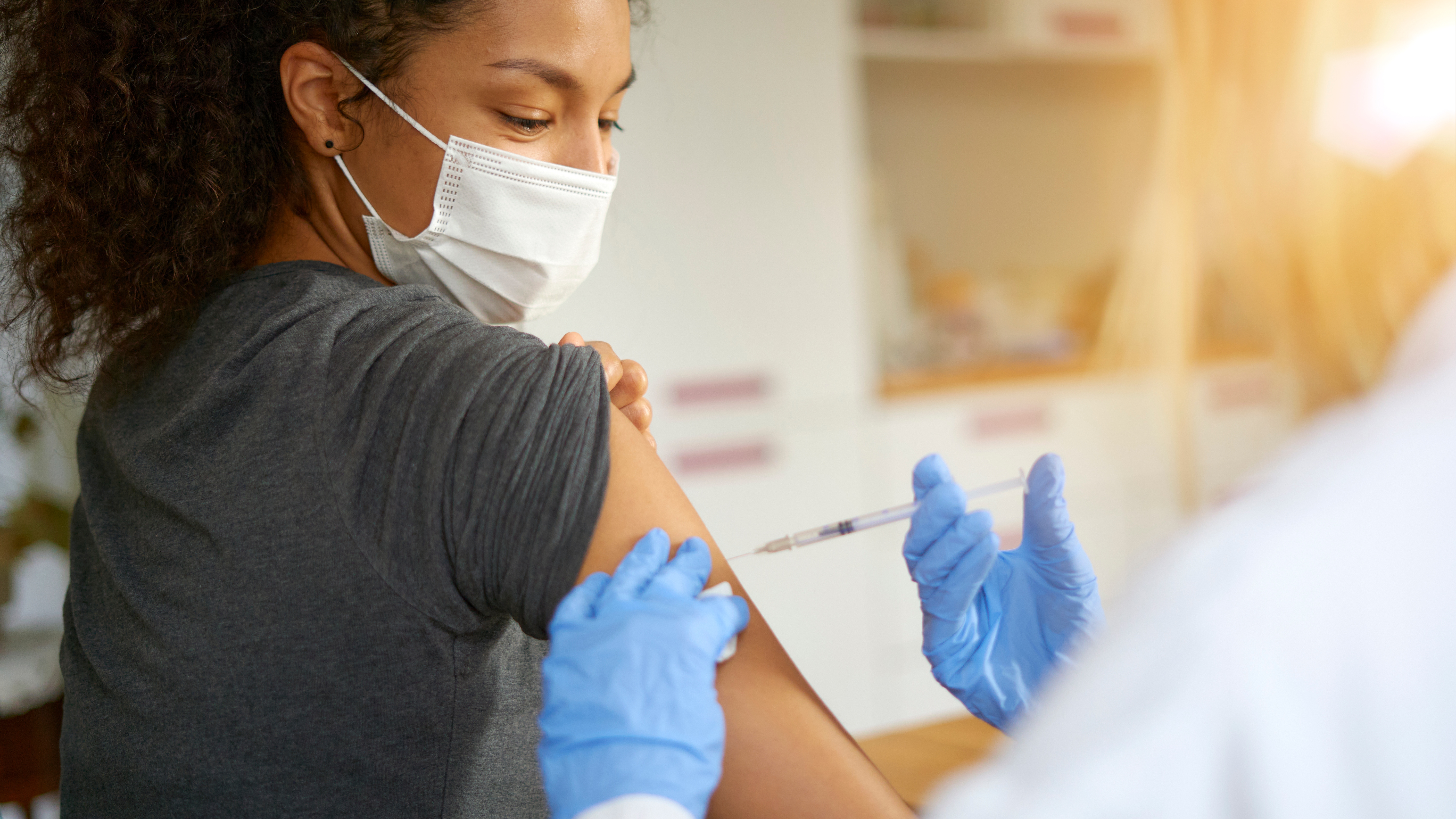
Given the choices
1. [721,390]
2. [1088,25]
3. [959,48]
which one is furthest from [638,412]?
[1088,25]

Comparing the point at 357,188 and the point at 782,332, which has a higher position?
the point at 357,188

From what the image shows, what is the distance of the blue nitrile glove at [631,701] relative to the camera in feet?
1.98

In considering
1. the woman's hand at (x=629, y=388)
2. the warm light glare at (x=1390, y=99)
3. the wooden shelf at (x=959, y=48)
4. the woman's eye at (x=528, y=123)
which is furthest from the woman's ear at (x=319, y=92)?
the wooden shelf at (x=959, y=48)

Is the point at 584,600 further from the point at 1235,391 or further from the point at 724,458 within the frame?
the point at 1235,391

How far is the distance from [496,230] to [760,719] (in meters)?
0.47

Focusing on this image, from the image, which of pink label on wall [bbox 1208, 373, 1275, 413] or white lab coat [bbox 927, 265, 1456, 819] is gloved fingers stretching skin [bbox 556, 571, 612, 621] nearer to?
white lab coat [bbox 927, 265, 1456, 819]

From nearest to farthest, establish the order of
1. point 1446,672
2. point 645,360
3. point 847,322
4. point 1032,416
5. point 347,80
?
point 1446,672 < point 347,80 < point 645,360 < point 847,322 < point 1032,416

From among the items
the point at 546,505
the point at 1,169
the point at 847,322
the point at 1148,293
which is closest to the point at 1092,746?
the point at 546,505

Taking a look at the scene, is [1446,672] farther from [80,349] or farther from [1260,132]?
[80,349]

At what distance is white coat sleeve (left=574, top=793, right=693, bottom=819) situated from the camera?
585 mm

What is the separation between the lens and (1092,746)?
33 centimetres

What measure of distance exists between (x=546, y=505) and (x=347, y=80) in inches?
16.7

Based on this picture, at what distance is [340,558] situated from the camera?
2.28 feet

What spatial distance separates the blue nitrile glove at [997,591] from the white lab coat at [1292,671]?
1.38 ft
